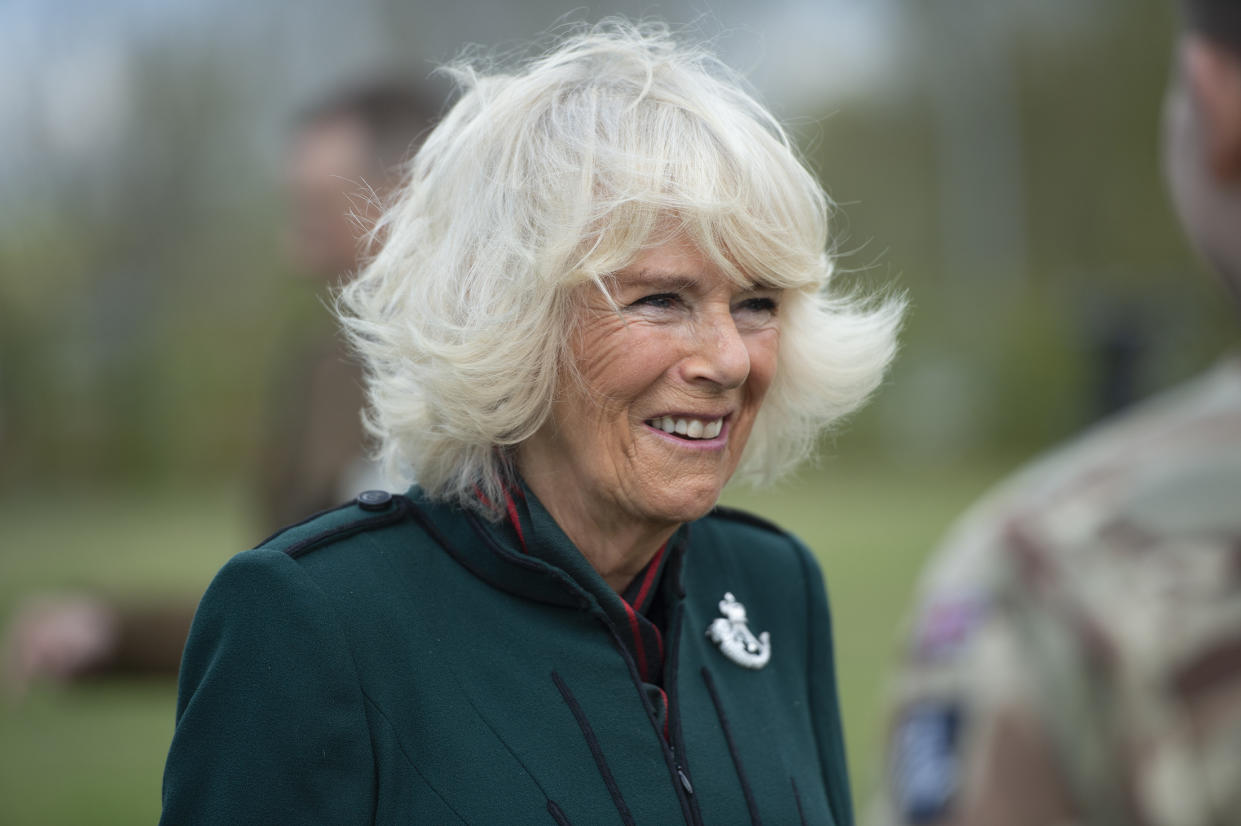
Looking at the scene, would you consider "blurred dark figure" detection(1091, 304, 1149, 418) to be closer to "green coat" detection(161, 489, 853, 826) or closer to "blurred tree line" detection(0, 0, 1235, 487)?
"green coat" detection(161, 489, 853, 826)

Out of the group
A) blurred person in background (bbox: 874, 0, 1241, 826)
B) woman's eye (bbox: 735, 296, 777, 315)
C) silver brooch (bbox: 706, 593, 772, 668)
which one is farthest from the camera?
silver brooch (bbox: 706, 593, 772, 668)

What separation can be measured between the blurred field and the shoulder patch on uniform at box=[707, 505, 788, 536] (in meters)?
1.91

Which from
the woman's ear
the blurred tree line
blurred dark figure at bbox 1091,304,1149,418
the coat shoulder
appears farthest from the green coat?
the blurred tree line

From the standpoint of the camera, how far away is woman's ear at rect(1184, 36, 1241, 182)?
171cm

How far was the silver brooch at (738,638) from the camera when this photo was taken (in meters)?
2.50

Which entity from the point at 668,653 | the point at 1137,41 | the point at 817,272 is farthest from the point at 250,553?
the point at 1137,41

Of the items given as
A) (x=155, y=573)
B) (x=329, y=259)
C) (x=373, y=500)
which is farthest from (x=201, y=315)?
(x=373, y=500)

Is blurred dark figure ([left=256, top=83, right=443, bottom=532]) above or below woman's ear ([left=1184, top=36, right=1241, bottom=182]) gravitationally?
below

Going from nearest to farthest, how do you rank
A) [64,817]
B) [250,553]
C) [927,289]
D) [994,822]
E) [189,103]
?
[994,822] < [250,553] < [64,817] < [189,103] < [927,289]

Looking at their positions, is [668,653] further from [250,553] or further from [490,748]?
[250,553]

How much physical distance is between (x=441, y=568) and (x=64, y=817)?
17.3ft

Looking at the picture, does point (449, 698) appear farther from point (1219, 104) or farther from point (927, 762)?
point (1219, 104)

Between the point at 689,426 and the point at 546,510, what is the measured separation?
294mm

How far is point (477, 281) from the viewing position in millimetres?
2293
